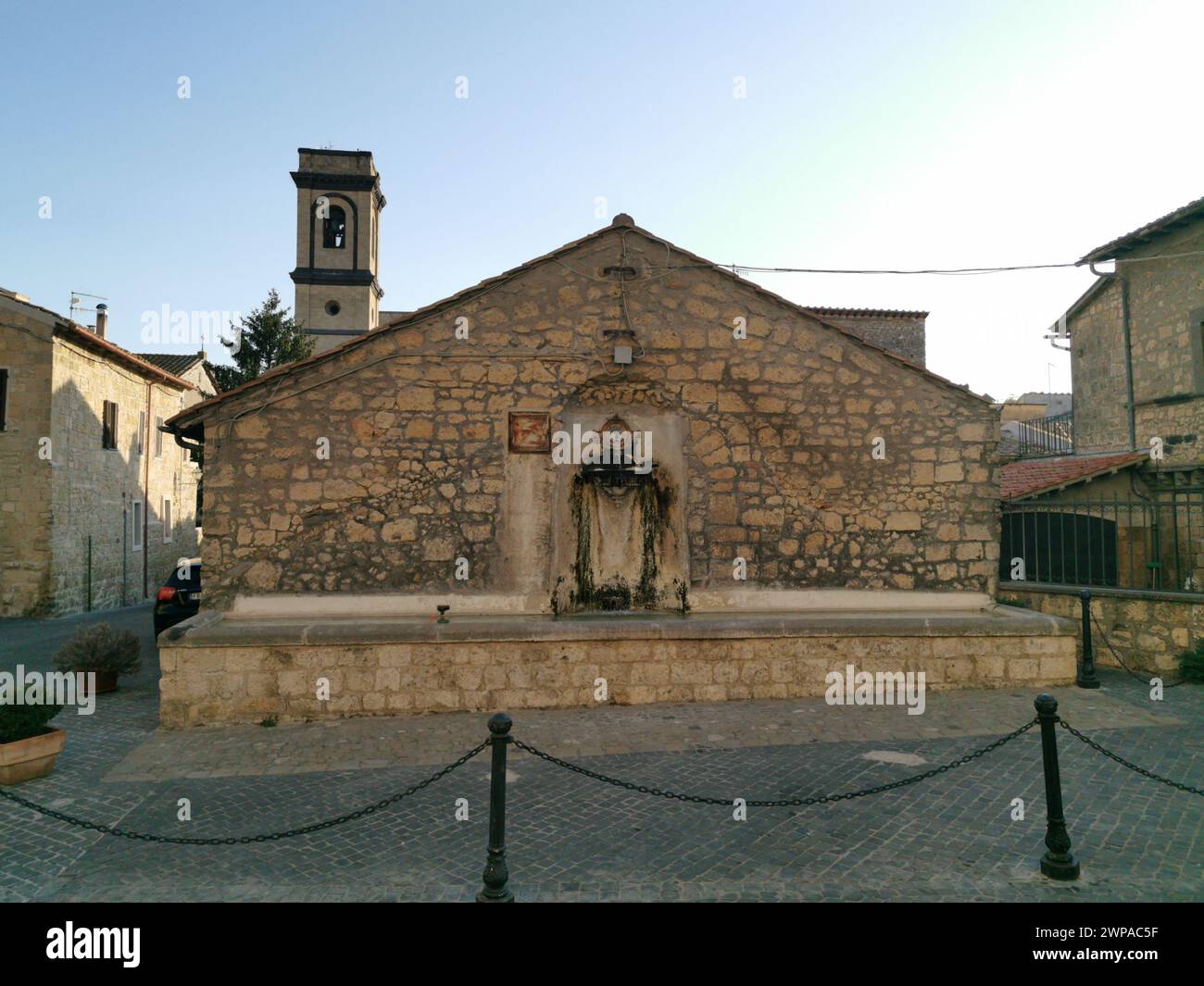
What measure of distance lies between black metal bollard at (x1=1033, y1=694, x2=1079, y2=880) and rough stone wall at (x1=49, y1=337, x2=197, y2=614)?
19.9 metres

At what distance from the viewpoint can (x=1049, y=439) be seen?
63.0ft

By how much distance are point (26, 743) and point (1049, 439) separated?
22.2m

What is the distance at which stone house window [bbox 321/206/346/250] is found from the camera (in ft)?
101

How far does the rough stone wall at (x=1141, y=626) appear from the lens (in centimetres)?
909

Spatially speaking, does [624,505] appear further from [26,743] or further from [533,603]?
[26,743]

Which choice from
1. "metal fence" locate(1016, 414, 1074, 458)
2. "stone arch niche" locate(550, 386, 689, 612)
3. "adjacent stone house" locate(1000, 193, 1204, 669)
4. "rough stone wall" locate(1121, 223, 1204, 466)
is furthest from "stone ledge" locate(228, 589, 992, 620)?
"metal fence" locate(1016, 414, 1074, 458)

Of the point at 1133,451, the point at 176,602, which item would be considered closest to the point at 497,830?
the point at 176,602

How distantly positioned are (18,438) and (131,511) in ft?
16.2

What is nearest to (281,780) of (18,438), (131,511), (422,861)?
(422,861)

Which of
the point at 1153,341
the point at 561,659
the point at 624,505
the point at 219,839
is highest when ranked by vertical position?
the point at 1153,341

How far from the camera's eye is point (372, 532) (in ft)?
27.5

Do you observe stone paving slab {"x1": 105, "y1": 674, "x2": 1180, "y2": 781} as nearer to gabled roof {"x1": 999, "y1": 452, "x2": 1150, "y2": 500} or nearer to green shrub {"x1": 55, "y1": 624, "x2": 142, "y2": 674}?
green shrub {"x1": 55, "y1": 624, "x2": 142, "y2": 674}

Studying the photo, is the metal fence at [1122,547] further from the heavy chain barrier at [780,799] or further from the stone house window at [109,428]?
the stone house window at [109,428]
